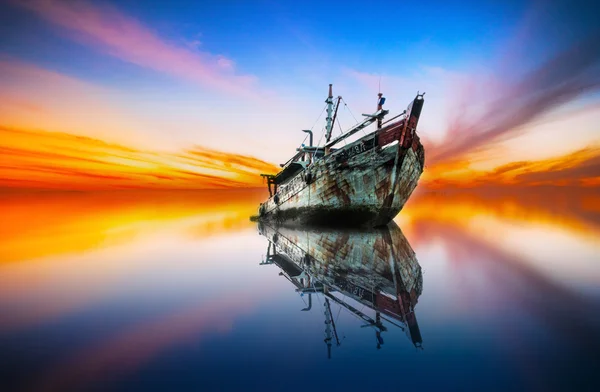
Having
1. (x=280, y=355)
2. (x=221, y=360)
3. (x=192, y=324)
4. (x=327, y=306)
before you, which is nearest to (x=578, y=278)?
(x=327, y=306)

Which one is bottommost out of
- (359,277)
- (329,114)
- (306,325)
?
(306,325)

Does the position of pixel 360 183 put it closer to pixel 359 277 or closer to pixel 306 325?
pixel 359 277

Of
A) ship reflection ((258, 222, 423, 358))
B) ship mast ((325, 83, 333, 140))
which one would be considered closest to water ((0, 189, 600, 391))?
ship reflection ((258, 222, 423, 358))

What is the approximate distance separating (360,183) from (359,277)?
673 cm

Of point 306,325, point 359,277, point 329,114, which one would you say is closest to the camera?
point 306,325

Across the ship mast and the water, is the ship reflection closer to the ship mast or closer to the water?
the water

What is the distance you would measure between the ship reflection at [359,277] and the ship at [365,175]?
8.30 feet

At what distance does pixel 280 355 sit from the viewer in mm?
2873

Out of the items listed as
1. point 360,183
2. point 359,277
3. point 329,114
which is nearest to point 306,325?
point 359,277

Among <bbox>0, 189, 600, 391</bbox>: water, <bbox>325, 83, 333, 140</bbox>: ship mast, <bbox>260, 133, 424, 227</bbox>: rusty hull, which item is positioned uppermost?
<bbox>325, 83, 333, 140</bbox>: ship mast

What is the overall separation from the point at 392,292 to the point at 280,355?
2.54 meters

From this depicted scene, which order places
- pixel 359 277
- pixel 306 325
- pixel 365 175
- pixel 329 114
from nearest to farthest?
pixel 306 325 < pixel 359 277 < pixel 365 175 < pixel 329 114

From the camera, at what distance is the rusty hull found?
11.1 metres

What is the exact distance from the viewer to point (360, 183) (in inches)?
460
